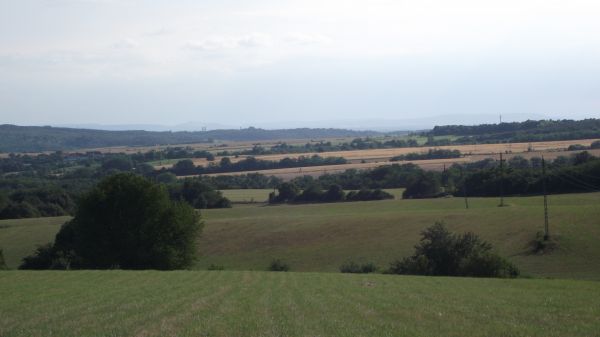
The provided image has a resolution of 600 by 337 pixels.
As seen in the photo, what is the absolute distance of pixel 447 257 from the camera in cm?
3909

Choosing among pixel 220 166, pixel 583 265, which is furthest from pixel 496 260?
pixel 220 166

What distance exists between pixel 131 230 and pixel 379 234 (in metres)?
20.2

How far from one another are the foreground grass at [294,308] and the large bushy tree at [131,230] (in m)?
18.2

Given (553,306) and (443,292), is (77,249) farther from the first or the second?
(553,306)

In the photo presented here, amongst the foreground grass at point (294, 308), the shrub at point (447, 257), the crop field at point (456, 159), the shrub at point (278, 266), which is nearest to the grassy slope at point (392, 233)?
the shrub at point (278, 266)

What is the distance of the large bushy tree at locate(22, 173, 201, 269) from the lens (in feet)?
147

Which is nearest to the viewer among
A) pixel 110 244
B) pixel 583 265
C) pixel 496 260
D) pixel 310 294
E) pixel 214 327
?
pixel 214 327

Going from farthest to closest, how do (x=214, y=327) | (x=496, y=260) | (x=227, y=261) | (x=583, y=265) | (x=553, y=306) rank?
(x=227, y=261) → (x=583, y=265) → (x=496, y=260) → (x=553, y=306) → (x=214, y=327)

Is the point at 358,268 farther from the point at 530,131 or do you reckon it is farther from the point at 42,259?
the point at 530,131

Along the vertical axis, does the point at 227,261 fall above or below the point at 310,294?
below

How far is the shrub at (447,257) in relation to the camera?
1455 inches

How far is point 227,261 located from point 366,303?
1357 inches

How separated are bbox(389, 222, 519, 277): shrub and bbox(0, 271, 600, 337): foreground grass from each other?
10529mm

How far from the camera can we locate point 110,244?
148ft
